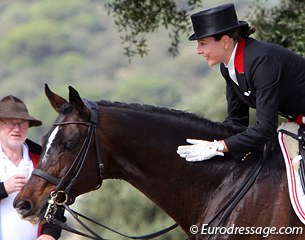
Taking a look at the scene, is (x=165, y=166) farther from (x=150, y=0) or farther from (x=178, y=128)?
(x=150, y=0)

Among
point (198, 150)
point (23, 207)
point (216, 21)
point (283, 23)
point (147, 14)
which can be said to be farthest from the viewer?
point (147, 14)

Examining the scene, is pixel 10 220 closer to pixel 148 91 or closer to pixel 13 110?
pixel 13 110

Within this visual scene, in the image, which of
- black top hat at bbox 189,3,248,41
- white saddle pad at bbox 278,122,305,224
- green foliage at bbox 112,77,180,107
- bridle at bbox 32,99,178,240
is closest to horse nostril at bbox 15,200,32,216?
bridle at bbox 32,99,178,240

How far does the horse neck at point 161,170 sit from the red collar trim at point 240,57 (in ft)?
2.02

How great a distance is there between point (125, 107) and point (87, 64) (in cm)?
7069

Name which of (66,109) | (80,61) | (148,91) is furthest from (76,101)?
(80,61)

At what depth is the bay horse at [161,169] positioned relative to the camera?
6.07m

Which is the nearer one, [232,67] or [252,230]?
[252,230]

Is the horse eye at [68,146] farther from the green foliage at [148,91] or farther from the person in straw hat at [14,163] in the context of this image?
the green foliage at [148,91]

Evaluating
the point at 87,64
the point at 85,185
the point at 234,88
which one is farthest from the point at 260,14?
the point at 87,64

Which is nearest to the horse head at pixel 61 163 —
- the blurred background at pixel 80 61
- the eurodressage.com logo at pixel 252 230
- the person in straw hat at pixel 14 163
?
the person in straw hat at pixel 14 163

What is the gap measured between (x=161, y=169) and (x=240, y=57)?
937 millimetres

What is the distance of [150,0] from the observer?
10570 mm

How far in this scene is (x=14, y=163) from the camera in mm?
6785
